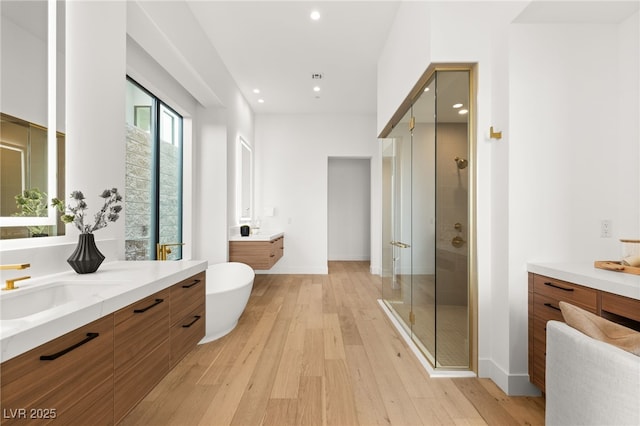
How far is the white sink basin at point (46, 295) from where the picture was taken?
42.5 inches

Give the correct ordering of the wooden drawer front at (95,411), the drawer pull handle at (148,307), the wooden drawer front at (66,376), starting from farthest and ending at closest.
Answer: the drawer pull handle at (148,307), the wooden drawer front at (95,411), the wooden drawer front at (66,376)

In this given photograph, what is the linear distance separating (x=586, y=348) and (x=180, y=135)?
447 centimetres

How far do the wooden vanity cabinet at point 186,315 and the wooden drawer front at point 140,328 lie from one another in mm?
84

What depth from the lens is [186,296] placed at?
1604 mm

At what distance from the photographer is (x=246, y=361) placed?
7.76ft

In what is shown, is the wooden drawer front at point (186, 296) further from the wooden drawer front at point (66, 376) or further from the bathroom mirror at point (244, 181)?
the bathroom mirror at point (244, 181)

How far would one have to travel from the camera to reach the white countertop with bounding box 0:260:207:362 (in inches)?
28.1

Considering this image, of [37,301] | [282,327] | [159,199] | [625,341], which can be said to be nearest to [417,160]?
[625,341]

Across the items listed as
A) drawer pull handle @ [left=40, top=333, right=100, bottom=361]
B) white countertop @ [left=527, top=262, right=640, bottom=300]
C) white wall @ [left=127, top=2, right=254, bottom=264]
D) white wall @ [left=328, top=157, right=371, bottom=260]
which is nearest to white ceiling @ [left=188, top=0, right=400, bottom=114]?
white wall @ [left=127, top=2, right=254, bottom=264]

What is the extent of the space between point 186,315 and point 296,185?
14.8ft

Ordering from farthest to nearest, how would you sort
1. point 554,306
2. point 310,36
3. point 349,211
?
1. point 349,211
2. point 310,36
3. point 554,306

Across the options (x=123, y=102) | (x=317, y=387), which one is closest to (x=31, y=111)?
(x=123, y=102)

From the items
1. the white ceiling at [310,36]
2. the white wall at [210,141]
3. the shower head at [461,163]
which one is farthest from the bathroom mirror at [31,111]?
the shower head at [461,163]

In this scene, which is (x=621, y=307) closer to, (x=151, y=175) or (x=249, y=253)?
(x=249, y=253)
